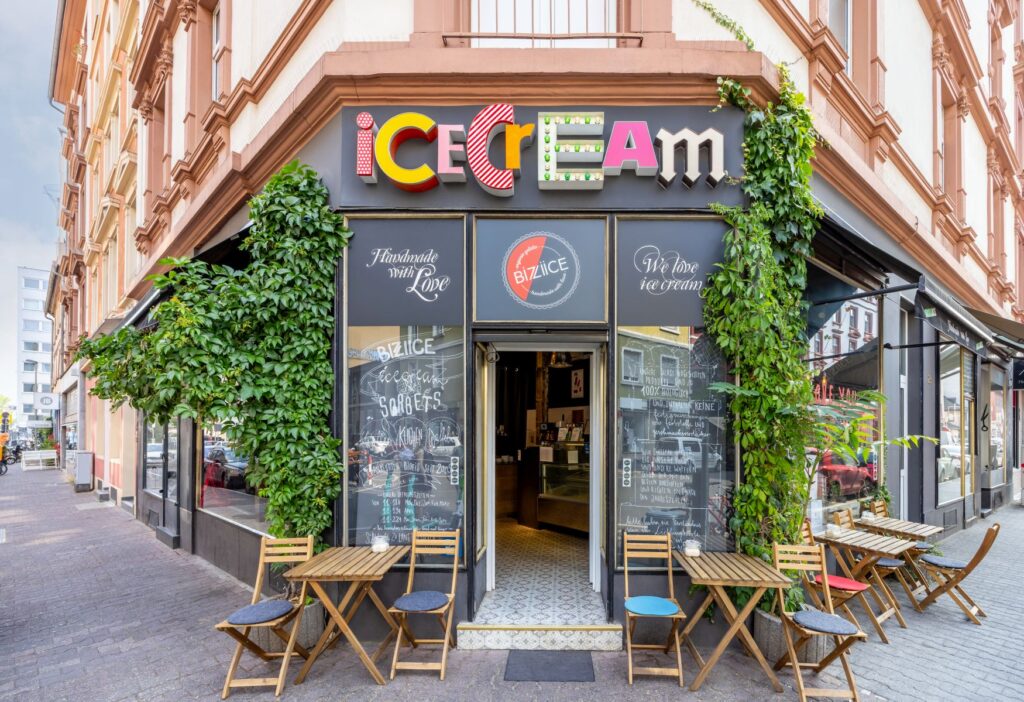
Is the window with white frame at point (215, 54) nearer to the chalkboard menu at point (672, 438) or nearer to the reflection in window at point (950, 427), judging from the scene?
the chalkboard menu at point (672, 438)

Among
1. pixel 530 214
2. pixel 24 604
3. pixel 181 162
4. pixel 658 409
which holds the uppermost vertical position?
pixel 181 162

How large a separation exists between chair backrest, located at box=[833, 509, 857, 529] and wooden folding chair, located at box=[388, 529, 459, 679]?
4.47m

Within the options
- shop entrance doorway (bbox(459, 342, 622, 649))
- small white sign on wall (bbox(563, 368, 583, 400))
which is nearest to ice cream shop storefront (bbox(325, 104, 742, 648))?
shop entrance doorway (bbox(459, 342, 622, 649))

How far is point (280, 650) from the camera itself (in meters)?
4.70

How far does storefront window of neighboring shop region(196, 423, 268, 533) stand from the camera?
22.3ft

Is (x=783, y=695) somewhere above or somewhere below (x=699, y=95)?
below

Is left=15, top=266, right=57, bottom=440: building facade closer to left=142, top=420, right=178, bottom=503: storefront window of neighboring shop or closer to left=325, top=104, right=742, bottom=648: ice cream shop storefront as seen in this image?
left=142, top=420, right=178, bottom=503: storefront window of neighboring shop

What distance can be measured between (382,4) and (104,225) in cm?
1514

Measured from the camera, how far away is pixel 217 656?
4879 mm

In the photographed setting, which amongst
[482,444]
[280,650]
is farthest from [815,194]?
[280,650]

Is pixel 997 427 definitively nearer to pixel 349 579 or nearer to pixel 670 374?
pixel 670 374

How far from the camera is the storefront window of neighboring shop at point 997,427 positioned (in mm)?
13070

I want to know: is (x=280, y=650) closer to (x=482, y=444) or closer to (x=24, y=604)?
(x=482, y=444)

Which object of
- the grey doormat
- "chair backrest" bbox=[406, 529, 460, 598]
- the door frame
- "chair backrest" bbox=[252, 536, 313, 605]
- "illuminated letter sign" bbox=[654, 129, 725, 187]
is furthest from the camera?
the door frame
